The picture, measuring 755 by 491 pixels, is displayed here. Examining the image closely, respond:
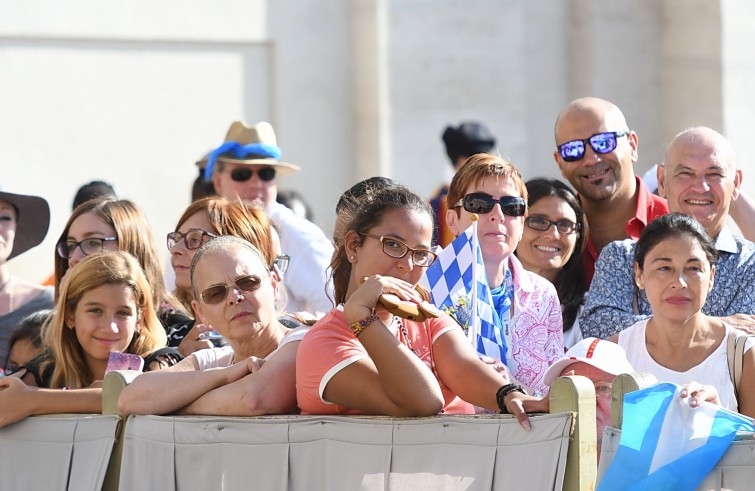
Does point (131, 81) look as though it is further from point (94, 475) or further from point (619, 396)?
point (619, 396)

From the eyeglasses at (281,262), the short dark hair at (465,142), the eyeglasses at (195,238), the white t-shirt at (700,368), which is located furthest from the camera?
the short dark hair at (465,142)

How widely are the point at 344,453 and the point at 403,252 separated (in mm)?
693

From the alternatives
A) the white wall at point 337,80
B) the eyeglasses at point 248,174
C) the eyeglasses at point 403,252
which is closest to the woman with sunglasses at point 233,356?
the eyeglasses at point 403,252

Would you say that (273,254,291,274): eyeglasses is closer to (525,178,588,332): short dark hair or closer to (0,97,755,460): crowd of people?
(0,97,755,460): crowd of people

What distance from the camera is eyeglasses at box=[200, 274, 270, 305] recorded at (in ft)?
15.8

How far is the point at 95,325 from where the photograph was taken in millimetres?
5473

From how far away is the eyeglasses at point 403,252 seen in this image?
14.5ft

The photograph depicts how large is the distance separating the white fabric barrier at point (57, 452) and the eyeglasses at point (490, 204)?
161cm

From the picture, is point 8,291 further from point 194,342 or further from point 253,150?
point 194,342

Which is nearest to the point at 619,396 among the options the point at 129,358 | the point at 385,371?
the point at 385,371

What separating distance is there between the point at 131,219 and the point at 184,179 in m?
4.53

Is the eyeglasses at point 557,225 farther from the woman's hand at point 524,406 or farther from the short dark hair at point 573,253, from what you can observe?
the woman's hand at point 524,406

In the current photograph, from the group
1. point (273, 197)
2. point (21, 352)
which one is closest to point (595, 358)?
point (21, 352)

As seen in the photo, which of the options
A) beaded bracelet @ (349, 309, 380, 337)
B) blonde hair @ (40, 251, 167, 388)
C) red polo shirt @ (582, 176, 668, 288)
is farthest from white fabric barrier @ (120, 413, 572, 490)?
red polo shirt @ (582, 176, 668, 288)
